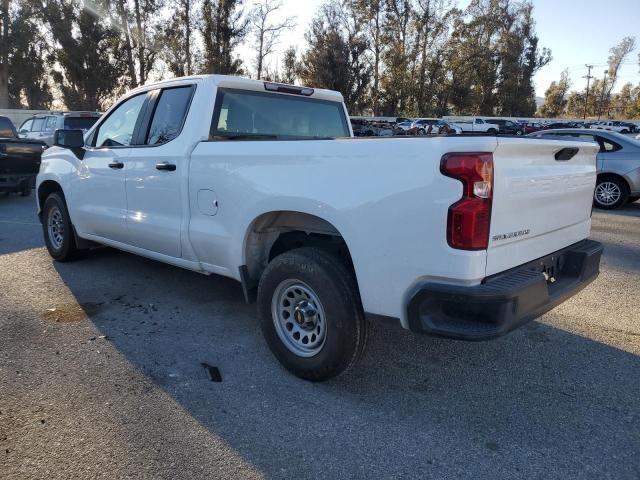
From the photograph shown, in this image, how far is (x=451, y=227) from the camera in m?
2.57

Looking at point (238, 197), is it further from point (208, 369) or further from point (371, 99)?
point (371, 99)

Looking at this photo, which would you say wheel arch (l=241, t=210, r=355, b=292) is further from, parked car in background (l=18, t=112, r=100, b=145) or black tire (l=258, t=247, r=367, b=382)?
parked car in background (l=18, t=112, r=100, b=145)

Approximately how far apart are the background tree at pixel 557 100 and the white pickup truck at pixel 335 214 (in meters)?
88.6

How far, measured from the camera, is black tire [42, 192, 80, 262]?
5.86 meters

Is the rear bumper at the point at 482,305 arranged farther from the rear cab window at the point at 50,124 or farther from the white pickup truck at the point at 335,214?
the rear cab window at the point at 50,124

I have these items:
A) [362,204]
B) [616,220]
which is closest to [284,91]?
[362,204]

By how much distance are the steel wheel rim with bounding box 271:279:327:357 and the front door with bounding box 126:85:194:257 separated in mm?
1188

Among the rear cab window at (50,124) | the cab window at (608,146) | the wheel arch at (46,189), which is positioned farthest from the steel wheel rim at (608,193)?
the rear cab window at (50,124)

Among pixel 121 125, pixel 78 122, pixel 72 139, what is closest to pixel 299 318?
pixel 121 125

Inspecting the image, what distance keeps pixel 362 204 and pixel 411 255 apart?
394 mm

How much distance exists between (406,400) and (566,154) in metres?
1.78

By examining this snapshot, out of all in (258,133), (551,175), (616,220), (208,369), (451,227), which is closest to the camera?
(451,227)

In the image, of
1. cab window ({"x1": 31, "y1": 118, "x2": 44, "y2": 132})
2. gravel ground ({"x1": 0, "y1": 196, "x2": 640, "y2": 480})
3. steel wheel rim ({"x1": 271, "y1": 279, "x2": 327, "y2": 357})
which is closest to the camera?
gravel ground ({"x1": 0, "y1": 196, "x2": 640, "y2": 480})

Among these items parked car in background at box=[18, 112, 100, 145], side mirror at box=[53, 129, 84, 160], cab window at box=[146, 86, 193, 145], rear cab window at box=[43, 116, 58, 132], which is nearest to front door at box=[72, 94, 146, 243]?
side mirror at box=[53, 129, 84, 160]
